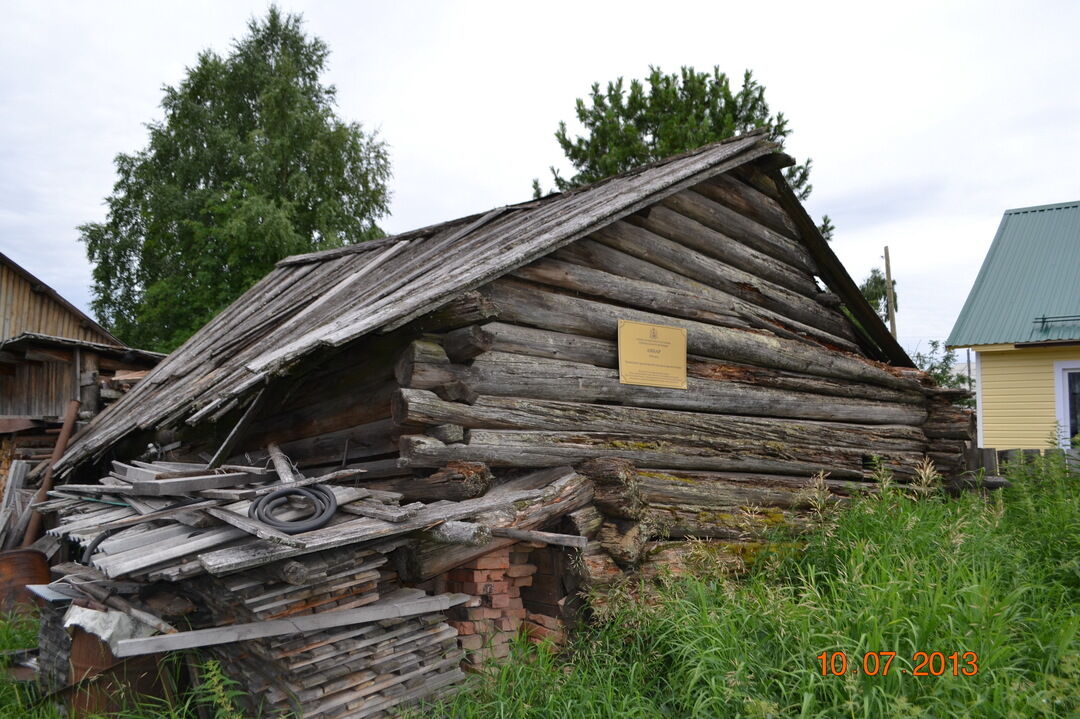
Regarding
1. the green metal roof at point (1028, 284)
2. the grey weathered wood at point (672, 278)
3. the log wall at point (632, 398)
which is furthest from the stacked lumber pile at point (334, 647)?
the green metal roof at point (1028, 284)

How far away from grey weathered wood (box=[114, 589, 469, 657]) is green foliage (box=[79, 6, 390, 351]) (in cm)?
2041

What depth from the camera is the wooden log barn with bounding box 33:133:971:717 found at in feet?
14.1

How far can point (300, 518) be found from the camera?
4.33 metres

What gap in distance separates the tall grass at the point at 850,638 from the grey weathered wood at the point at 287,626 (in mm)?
588

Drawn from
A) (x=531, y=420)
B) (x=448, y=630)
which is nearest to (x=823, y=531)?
(x=531, y=420)

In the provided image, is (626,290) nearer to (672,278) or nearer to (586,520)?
(672,278)

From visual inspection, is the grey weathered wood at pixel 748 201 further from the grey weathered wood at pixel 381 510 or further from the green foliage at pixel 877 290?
→ the green foliage at pixel 877 290

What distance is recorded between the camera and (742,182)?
26.6 ft

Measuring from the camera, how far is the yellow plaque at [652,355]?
20.3 feet

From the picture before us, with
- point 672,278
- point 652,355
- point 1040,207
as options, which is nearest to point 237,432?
point 652,355

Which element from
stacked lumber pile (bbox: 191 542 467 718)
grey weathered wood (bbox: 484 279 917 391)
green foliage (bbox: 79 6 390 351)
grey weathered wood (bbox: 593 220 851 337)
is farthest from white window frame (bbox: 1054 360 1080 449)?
green foliage (bbox: 79 6 390 351)

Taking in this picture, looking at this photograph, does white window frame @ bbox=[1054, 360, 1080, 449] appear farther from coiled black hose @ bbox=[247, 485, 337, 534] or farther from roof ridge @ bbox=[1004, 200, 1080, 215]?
coiled black hose @ bbox=[247, 485, 337, 534]

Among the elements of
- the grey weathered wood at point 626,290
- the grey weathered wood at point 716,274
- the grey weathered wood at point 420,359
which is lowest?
the grey weathered wood at point 420,359

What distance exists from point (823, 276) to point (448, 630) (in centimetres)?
624
